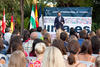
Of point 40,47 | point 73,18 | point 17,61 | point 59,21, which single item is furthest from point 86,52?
point 73,18

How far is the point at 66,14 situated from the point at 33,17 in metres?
2.23

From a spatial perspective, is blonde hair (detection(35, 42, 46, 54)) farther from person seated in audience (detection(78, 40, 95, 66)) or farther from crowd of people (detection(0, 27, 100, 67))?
person seated in audience (detection(78, 40, 95, 66))

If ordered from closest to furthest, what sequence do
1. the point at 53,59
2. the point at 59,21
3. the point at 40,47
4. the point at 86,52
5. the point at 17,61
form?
the point at 53,59
the point at 17,61
the point at 40,47
the point at 86,52
the point at 59,21

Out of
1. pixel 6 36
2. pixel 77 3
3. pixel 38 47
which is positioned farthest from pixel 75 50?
pixel 77 3

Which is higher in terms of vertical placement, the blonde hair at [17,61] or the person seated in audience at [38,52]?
the blonde hair at [17,61]

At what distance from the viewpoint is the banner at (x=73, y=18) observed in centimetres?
1694

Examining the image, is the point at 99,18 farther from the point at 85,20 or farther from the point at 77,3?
the point at 85,20

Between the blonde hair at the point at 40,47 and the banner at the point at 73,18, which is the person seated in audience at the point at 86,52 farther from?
the banner at the point at 73,18

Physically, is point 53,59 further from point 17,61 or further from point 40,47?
point 40,47

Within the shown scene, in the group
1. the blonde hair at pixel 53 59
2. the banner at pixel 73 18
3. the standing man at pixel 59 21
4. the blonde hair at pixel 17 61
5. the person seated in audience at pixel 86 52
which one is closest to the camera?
the blonde hair at pixel 53 59

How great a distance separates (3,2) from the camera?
88.9 feet

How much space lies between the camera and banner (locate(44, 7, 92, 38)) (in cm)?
1694

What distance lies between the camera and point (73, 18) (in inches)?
681

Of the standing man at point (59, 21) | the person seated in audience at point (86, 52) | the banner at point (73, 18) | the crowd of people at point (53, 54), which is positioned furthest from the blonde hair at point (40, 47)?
the banner at point (73, 18)
